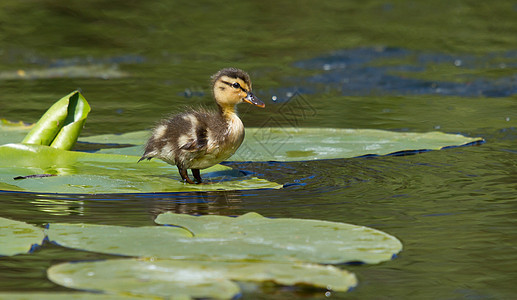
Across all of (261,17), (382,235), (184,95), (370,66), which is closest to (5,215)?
(382,235)

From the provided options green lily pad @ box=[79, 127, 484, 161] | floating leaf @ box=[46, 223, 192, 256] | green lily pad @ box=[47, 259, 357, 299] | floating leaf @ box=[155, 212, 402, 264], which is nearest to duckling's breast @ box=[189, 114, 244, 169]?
green lily pad @ box=[79, 127, 484, 161]

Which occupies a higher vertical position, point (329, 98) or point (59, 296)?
point (329, 98)

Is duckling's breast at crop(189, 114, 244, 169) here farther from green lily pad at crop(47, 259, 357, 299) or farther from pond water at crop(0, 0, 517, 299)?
green lily pad at crop(47, 259, 357, 299)

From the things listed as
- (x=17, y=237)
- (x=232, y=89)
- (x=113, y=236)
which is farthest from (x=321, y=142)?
(x=17, y=237)

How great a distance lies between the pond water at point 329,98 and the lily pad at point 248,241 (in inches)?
3.8

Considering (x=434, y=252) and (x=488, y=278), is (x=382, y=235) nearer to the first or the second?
(x=434, y=252)

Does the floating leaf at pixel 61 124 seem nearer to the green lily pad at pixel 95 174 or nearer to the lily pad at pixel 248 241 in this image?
the green lily pad at pixel 95 174

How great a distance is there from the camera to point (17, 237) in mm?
3709

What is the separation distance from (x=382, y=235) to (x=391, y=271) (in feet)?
1.21

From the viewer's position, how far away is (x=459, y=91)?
30.1ft

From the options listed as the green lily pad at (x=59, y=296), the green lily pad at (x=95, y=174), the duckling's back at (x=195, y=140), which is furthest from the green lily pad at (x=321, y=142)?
the green lily pad at (x=59, y=296)

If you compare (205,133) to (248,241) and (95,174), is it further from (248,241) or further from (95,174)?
(248,241)

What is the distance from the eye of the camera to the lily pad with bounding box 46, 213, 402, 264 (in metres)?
3.38

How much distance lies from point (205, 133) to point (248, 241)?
5.71 ft
